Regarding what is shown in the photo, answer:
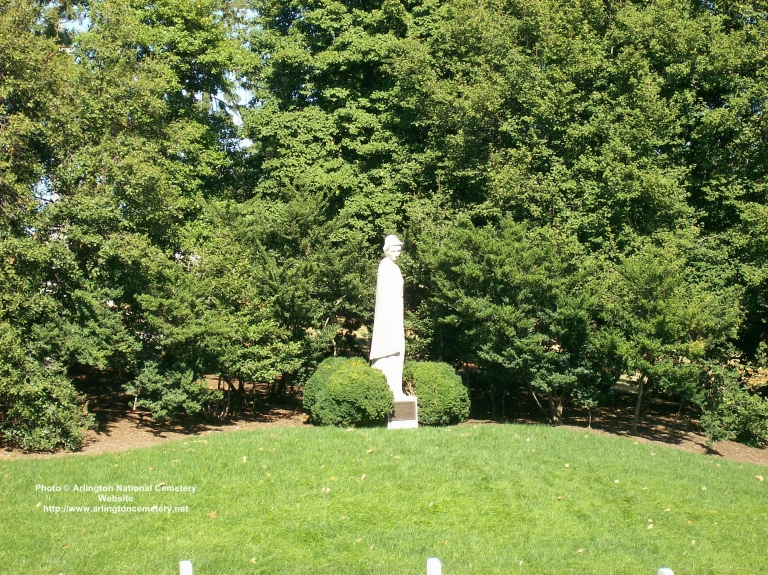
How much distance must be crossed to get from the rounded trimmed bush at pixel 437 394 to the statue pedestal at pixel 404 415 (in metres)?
0.42

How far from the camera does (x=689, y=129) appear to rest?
1714 cm

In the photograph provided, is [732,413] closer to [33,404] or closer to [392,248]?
[392,248]

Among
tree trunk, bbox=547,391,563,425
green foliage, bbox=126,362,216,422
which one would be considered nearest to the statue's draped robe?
green foliage, bbox=126,362,216,422

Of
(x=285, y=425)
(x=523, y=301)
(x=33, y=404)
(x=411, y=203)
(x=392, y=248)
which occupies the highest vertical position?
(x=411, y=203)

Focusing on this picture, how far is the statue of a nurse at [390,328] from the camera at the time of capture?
14.3 m

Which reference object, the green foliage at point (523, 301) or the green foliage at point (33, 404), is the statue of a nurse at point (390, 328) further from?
the green foliage at point (33, 404)

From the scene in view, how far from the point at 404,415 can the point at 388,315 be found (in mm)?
1999

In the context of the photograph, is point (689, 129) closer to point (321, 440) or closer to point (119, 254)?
point (321, 440)

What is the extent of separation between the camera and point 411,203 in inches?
696

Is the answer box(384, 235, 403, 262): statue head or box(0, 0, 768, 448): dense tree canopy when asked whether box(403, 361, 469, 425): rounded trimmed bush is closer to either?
box(0, 0, 768, 448): dense tree canopy

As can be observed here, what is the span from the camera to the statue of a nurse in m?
14.3

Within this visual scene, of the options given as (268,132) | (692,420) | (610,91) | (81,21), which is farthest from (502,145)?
(81,21)

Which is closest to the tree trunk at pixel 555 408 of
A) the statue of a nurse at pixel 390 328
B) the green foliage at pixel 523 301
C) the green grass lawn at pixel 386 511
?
the green foliage at pixel 523 301

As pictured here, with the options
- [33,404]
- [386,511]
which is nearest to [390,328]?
[386,511]
